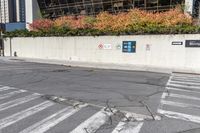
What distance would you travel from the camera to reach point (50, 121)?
7254 millimetres

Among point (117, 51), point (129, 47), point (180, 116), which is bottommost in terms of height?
point (180, 116)

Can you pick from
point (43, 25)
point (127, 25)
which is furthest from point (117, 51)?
point (43, 25)

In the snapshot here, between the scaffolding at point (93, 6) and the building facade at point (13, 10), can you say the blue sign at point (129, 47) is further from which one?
the building facade at point (13, 10)

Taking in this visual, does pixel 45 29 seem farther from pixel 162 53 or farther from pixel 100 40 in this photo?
pixel 162 53

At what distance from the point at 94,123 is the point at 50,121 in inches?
42.0

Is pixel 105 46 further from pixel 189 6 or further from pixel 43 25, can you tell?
pixel 43 25

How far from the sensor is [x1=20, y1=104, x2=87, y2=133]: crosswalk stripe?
6.56 m

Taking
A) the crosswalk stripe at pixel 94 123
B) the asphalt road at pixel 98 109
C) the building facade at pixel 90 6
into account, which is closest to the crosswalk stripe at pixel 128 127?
the asphalt road at pixel 98 109

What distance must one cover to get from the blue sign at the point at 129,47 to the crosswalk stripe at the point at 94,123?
18.3 meters

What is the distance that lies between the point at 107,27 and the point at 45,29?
28.8 feet

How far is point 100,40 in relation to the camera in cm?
2827

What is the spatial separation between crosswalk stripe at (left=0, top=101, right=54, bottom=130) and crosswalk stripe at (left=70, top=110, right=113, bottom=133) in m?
1.64

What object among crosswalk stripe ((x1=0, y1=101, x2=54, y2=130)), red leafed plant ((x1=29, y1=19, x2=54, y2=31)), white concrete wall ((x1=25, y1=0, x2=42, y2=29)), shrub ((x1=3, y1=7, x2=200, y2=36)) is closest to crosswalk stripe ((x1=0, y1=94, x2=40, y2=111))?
crosswalk stripe ((x1=0, y1=101, x2=54, y2=130))

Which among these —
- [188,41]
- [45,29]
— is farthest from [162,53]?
[45,29]
